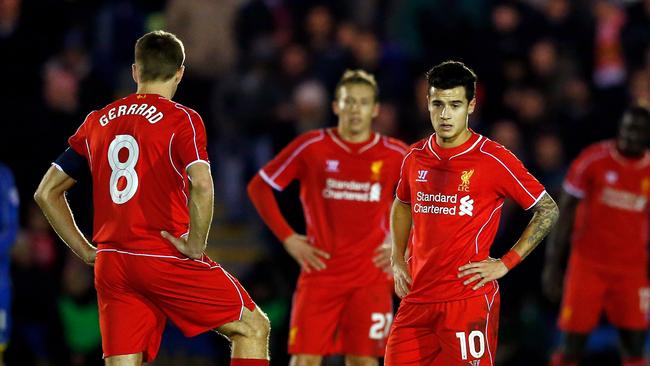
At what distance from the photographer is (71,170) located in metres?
6.87

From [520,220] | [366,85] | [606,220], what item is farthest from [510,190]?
[520,220]

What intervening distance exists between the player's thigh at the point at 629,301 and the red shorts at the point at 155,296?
180 inches

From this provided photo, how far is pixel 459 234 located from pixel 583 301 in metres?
3.71

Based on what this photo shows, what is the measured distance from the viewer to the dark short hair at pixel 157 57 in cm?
667

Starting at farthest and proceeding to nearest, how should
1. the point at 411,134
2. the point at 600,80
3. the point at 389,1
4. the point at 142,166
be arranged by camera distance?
the point at 389,1, the point at 600,80, the point at 411,134, the point at 142,166

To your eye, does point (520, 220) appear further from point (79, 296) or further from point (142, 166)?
point (142, 166)

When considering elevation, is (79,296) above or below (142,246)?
below

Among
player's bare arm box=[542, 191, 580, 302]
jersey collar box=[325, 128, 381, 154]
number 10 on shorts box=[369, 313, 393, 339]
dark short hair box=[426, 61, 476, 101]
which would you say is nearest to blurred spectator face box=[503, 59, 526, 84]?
player's bare arm box=[542, 191, 580, 302]

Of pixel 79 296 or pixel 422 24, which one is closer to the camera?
pixel 79 296

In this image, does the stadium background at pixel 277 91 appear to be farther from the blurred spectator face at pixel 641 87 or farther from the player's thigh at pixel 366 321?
the player's thigh at pixel 366 321

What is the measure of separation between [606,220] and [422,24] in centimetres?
498

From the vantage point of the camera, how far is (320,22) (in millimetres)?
14047

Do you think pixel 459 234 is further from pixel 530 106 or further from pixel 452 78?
pixel 530 106

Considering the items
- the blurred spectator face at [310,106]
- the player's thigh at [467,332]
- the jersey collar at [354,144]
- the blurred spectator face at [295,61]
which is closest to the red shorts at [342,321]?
the jersey collar at [354,144]
